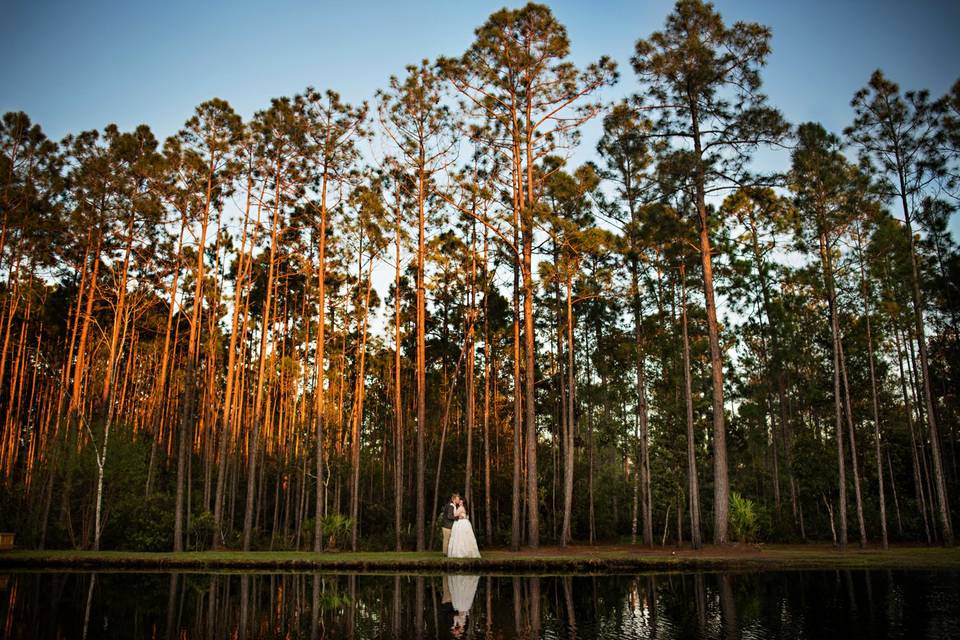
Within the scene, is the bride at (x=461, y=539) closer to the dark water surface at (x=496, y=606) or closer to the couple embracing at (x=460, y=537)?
the couple embracing at (x=460, y=537)

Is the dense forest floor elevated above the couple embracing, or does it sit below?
below

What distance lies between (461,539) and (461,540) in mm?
35

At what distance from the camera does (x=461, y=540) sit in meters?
16.9

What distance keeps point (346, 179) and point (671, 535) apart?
83.3ft

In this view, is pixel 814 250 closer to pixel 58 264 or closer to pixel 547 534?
pixel 547 534

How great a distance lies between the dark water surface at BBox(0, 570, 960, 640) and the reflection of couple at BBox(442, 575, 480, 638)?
2 centimetres

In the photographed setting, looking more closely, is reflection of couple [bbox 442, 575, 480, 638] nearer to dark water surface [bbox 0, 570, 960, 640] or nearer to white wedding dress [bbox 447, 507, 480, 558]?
dark water surface [bbox 0, 570, 960, 640]

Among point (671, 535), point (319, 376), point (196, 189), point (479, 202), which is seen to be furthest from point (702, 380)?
point (196, 189)

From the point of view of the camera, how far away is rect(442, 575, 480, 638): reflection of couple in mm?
7672

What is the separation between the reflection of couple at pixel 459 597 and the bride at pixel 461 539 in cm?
261

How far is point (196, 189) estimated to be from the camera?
2456 centimetres

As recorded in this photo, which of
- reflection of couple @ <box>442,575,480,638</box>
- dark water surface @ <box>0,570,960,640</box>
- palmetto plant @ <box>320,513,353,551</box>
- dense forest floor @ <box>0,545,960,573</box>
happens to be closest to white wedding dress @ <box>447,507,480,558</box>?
dense forest floor @ <box>0,545,960,573</box>

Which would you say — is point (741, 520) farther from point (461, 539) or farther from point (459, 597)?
point (459, 597)

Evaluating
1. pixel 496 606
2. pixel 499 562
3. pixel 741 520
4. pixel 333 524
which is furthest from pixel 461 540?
pixel 741 520
